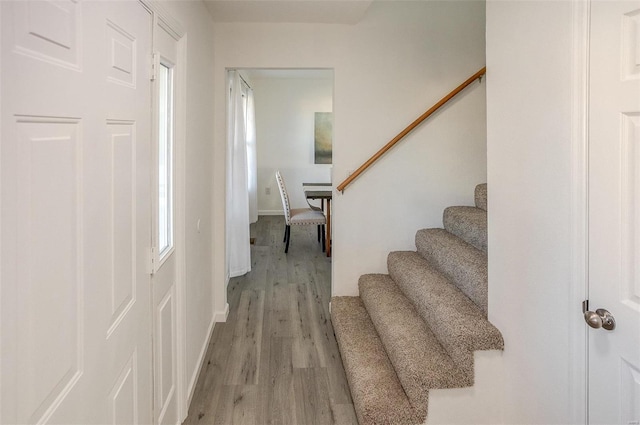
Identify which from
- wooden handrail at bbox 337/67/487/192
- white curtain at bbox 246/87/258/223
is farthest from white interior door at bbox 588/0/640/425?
white curtain at bbox 246/87/258/223

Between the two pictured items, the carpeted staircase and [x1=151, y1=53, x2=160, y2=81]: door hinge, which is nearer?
[x1=151, y1=53, x2=160, y2=81]: door hinge

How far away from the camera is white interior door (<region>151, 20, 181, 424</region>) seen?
183cm

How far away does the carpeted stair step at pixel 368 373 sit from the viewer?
2.08 m

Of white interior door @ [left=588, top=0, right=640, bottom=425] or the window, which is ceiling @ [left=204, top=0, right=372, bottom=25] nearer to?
the window

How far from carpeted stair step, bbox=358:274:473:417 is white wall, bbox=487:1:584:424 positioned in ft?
0.92

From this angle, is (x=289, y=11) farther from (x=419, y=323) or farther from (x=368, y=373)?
(x=368, y=373)

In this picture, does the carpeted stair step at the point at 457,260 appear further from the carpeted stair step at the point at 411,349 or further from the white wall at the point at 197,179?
the white wall at the point at 197,179

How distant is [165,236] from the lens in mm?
2104

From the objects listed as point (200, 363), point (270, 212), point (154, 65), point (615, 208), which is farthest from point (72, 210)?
point (270, 212)

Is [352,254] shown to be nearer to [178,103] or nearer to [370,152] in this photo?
[370,152]

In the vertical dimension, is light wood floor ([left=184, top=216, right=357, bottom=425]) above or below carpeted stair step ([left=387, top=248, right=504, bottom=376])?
below

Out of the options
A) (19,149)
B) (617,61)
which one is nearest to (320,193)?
(617,61)

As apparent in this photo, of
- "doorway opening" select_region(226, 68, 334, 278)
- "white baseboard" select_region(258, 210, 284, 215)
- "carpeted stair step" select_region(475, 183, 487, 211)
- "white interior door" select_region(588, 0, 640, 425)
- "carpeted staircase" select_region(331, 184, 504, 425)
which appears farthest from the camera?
"white baseboard" select_region(258, 210, 284, 215)

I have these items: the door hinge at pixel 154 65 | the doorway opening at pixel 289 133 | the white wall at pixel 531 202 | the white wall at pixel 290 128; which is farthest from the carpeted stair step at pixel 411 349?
the white wall at pixel 290 128
